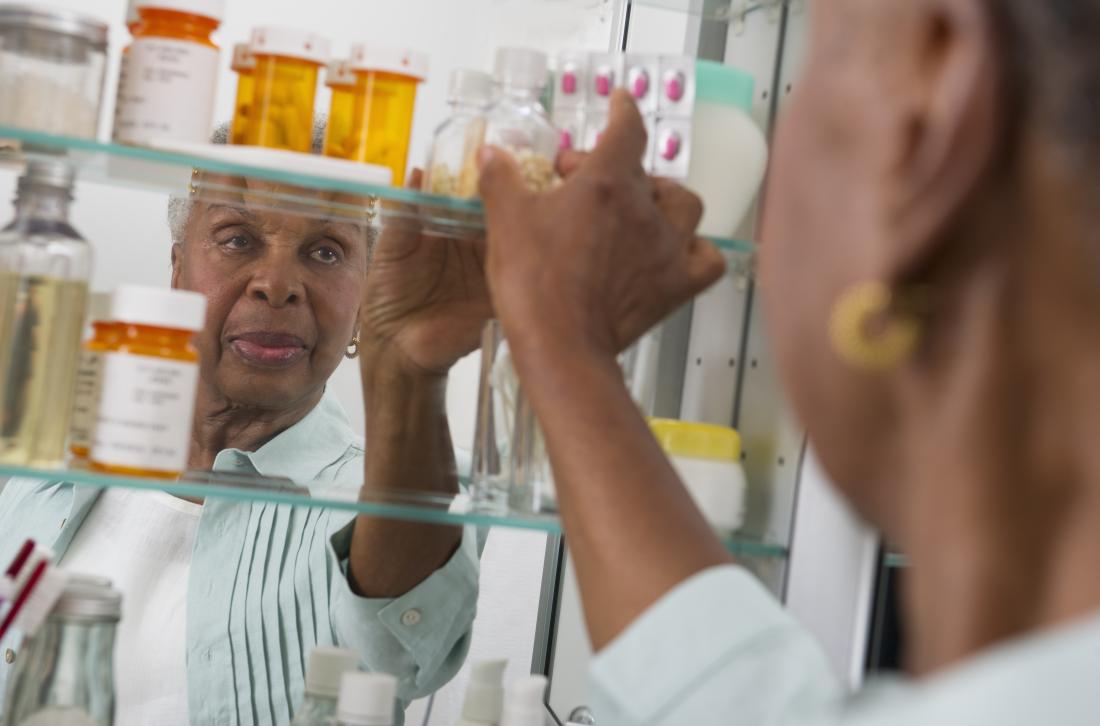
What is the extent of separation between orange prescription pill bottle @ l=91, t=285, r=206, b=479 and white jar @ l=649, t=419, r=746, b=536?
0.28 meters

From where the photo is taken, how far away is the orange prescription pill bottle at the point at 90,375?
0.72m

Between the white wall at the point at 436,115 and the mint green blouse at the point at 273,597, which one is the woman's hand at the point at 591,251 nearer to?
the white wall at the point at 436,115

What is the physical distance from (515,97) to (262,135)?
0.47 ft

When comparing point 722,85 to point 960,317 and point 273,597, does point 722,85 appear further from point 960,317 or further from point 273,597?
point 273,597

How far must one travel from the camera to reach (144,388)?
2.33ft

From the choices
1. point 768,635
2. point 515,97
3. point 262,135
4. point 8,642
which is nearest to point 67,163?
point 262,135

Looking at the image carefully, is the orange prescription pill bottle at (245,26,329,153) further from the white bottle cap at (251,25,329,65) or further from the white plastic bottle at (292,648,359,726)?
the white plastic bottle at (292,648,359,726)

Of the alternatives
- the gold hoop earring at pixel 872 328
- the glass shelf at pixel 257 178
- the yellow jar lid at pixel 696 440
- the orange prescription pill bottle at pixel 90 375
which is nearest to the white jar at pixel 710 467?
the yellow jar lid at pixel 696 440

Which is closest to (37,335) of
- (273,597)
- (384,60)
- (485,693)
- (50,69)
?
(50,69)

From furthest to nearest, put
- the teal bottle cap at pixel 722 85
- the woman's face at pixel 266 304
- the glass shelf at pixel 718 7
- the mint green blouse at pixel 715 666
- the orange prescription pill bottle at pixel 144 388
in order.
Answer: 1. the woman's face at pixel 266 304
2. the glass shelf at pixel 718 7
3. the teal bottle cap at pixel 722 85
4. the orange prescription pill bottle at pixel 144 388
5. the mint green blouse at pixel 715 666

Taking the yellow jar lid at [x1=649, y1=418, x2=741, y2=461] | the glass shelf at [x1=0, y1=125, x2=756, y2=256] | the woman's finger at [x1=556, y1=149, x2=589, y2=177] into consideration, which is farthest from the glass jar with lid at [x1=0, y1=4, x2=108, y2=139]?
the yellow jar lid at [x1=649, y1=418, x2=741, y2=461]

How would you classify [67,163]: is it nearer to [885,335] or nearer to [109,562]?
[885,335]

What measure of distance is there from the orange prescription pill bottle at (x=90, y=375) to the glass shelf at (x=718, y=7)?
444mm

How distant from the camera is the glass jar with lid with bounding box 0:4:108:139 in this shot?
701mm
